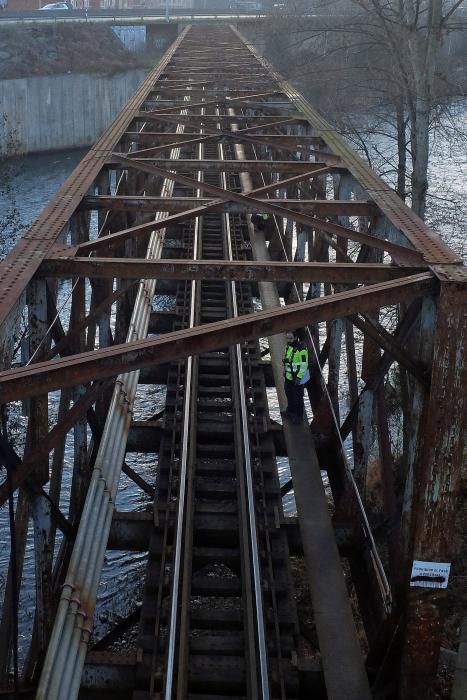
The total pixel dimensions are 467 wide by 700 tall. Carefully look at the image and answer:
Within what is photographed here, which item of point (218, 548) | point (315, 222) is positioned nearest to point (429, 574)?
point (218, 548)

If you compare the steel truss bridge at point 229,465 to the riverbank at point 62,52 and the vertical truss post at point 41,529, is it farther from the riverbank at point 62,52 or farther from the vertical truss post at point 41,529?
the riverbank at point 62,52

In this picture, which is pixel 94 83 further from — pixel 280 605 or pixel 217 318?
pixel 280 605

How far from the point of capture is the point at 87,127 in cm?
5009

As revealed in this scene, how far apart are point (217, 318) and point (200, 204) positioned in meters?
4.81

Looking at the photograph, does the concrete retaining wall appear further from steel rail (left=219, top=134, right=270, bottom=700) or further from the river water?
steel rail (left=219, top=134, right=270, bottom=700)

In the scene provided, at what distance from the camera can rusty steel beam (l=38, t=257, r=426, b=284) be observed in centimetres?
673

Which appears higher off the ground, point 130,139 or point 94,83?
point 94,83

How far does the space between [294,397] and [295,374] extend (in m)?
0.35

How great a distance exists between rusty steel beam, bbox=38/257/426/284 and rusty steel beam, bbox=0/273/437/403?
20.8 inches

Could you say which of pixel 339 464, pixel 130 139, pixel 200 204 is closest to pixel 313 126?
pixel 130 139

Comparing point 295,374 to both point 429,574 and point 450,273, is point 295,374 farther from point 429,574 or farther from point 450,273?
point 429,574

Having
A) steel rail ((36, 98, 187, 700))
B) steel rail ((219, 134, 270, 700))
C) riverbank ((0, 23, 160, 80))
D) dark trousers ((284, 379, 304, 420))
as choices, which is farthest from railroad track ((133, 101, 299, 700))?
riverbank ((0, 23, 160, 80))

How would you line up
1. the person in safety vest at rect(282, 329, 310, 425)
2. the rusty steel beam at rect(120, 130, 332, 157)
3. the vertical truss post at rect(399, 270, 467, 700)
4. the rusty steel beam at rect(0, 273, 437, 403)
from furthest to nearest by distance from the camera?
the rusty steel beam at rect(120, 130, 332, 157)
the person in safety vest at rect(282, 329, 310, 425)
the vertical truss post at rect(399, 270, 467, 700)
the rusty steel beam at rect(0, 273, 437, 403)

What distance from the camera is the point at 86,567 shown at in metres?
6.43
